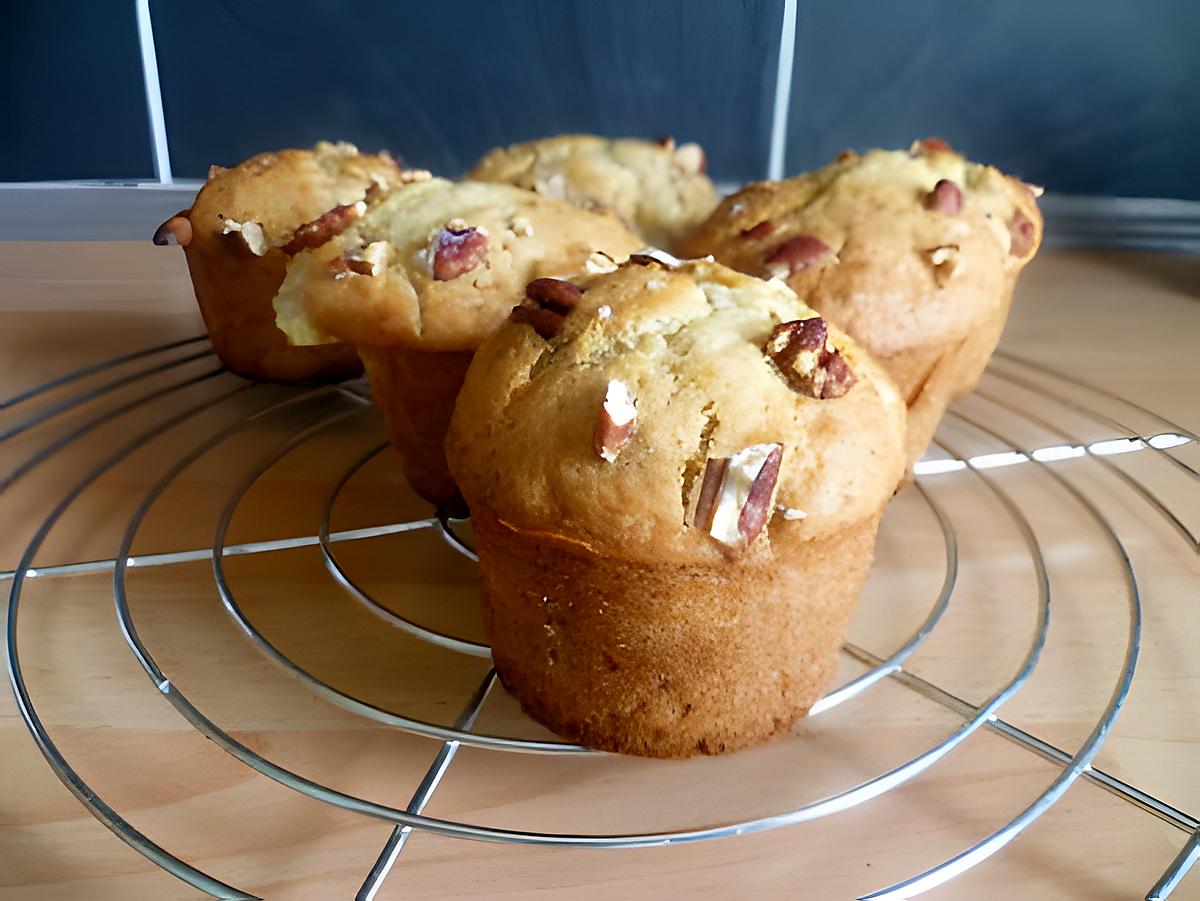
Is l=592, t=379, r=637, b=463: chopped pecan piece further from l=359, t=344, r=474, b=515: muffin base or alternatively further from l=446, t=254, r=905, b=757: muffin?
l=359, t=344, r=474, b=515: muffin base

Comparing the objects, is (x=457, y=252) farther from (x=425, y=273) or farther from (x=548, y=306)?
(x=548, y=306)

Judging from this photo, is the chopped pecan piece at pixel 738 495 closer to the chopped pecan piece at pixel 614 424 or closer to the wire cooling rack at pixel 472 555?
the chopped pecan piece at pixel 614 424

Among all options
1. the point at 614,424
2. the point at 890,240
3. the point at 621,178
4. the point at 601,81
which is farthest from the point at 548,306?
the point at 601,81

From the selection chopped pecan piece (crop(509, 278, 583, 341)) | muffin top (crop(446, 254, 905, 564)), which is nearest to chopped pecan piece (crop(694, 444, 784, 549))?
muffin top (crop(446, 254, 905, 564))

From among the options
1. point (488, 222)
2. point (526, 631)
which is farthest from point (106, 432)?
point (526, 631)

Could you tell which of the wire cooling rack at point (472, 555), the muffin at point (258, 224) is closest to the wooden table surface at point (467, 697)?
the wire cooling rack at point (472, 555)
